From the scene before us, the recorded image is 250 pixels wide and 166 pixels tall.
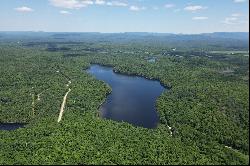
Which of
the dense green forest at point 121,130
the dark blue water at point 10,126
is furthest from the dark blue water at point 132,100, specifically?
the dark blue water at point 10,126

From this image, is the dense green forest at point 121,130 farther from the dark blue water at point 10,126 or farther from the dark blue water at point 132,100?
the dark blue water at point 132,100

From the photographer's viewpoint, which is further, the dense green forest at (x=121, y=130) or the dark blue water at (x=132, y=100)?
the dark blue water at (x=132, y=100)

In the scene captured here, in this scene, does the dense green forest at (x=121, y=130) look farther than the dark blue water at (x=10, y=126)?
No

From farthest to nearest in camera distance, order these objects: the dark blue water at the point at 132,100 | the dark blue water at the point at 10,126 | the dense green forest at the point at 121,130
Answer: the dark blue water at the point at 132,100 < the dark blue water at the point at 10,126 < the dense green forest at the point at 121,130

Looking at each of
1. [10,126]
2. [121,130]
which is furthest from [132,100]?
[10,126]

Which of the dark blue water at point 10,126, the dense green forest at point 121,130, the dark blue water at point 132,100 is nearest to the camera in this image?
the dense green forest at point 121,130

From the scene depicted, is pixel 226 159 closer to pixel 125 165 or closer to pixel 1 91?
pixel 125 165

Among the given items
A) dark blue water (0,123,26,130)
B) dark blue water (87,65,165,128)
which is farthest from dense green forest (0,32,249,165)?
dark blue water (87,65,165,128)

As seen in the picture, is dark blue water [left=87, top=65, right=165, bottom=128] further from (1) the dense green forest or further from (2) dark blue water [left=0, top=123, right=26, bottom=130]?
(2) dark blue water [left=0, top=123, right=26, bottom=130]
